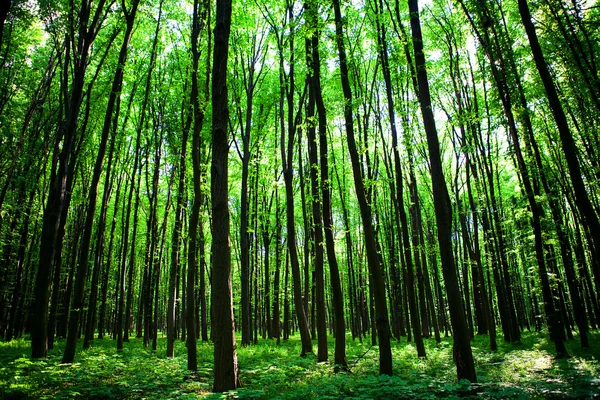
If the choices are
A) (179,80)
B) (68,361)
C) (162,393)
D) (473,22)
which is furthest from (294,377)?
(473,22)

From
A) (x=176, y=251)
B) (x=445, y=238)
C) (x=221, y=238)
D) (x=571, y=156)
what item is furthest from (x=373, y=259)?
(x=176, y=251)

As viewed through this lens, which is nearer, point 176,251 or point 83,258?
point 83,258

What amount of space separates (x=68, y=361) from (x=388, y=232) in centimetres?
1971

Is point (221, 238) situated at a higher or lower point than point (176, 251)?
lower

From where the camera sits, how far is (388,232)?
23.7 m

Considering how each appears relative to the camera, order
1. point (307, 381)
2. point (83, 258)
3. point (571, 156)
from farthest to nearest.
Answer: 1. point (83, 258)
2. point (307, 381)
3. point (571, 156)

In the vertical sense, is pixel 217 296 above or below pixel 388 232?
below

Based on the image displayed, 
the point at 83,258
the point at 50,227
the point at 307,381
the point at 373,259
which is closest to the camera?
the point at 307,381

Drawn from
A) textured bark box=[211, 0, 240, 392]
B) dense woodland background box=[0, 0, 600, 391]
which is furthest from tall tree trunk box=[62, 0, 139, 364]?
textured bark box=[211, 0, 240, 392]

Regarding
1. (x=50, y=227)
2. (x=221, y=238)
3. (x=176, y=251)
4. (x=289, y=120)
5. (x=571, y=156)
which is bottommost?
(x=221, y=238)

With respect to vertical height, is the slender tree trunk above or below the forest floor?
above

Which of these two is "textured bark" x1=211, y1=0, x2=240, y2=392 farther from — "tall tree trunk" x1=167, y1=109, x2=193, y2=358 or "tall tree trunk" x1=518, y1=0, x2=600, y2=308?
"tall tree trunk" x1=518, y1=0, x2=600, y2=308

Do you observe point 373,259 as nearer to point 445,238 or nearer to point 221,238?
point 445,238

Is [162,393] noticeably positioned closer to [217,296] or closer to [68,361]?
[217,296]
